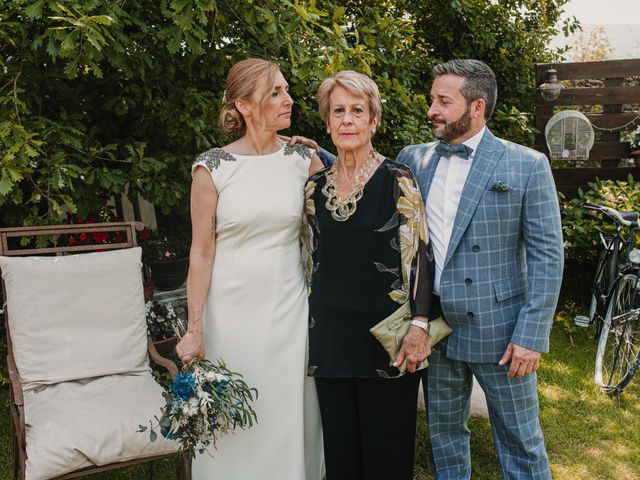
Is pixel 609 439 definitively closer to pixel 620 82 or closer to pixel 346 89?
pixel 346 89

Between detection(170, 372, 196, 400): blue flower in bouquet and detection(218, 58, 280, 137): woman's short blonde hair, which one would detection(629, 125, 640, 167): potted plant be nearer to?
detection(218, 58, 280, 137): woman's short blonde hair

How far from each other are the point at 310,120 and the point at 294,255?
1832 millimetres

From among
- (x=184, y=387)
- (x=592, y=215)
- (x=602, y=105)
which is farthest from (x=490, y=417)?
(x=602, y=105)

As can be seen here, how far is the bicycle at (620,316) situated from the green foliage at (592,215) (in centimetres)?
101

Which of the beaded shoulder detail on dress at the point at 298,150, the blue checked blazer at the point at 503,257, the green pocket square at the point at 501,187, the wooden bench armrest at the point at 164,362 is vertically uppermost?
the beaded shoulder detail on dress at the point at 298,150

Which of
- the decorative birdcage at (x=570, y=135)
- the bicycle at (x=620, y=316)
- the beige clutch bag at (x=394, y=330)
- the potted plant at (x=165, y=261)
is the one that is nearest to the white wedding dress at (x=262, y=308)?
the beige clutch bag at (x=394, y=330)

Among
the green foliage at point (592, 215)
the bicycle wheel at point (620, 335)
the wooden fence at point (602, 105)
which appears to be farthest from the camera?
the wooden fence at point (602, 105)

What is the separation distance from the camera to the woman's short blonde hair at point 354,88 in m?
2.09

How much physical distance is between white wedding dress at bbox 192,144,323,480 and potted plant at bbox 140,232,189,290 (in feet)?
7.40

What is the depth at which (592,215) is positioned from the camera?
5.70m

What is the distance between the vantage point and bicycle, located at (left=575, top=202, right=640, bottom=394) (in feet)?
12.8

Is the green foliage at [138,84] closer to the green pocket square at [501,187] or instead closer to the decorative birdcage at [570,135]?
the green pocket square at [501,187]

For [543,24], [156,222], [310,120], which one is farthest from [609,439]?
[543,24]

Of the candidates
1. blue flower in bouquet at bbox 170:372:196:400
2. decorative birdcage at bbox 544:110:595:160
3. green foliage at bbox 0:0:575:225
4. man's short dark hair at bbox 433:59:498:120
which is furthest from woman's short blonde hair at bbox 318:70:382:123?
decorative birdcage at bbox 544:110:595:160
